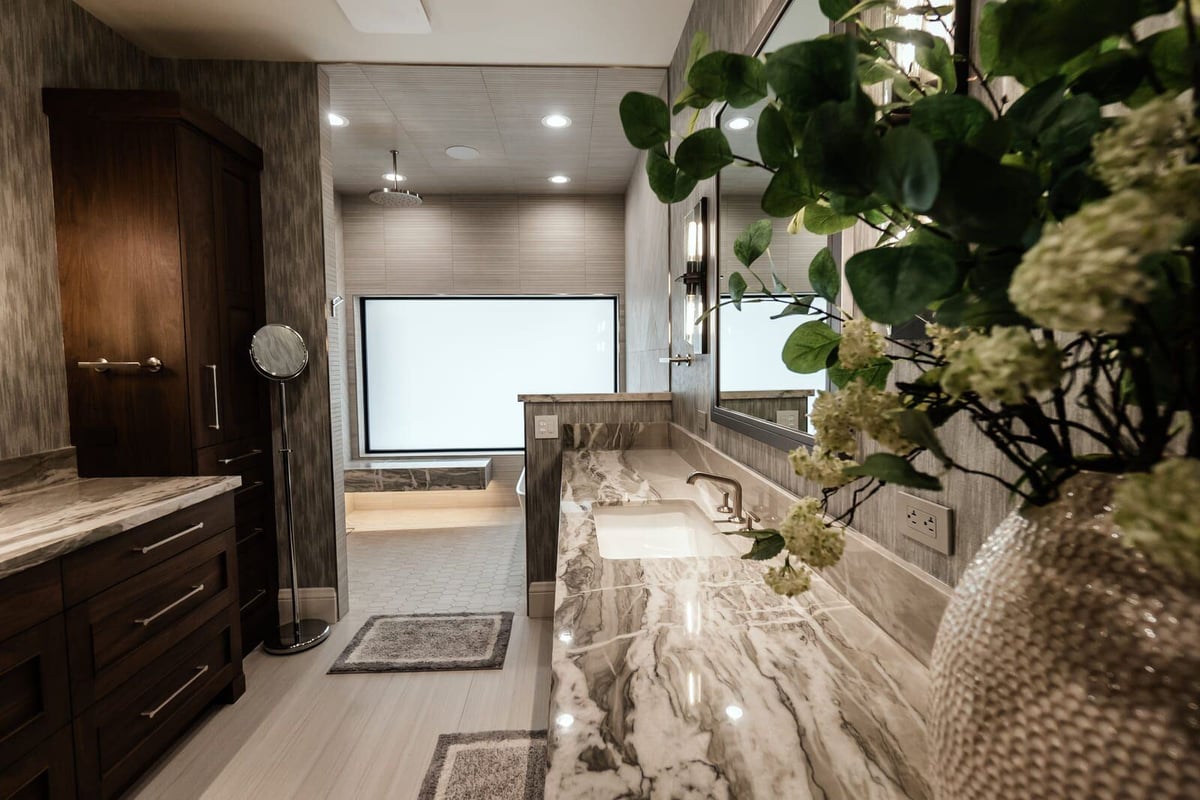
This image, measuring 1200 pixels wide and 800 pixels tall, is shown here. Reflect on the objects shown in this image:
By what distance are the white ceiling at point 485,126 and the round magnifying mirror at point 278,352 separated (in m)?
1.27

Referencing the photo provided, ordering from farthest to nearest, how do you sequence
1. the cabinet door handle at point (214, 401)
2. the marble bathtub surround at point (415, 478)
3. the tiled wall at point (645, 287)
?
the marble bathtub surround at point (415, 478)
the tiled wall at point (645, 287)
the cabinet door handle at point (214, 401)

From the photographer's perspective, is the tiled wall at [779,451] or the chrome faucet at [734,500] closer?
the tiled wall at [779,451]

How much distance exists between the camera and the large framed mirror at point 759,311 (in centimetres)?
124

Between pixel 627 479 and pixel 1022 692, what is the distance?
172 cm

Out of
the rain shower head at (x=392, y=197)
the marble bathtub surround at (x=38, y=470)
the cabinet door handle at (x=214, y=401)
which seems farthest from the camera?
the rain shower head at (x=392, y=197)

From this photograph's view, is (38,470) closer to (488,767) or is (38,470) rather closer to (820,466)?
(488,767)

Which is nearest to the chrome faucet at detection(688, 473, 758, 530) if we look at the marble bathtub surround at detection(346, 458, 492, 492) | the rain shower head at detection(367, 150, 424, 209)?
the rain shower head at detection(367, 150, 424, 209)

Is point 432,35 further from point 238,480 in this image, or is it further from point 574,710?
point 574,710

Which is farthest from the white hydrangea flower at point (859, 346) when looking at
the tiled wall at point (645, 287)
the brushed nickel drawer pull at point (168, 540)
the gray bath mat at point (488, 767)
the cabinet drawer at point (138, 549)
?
the tiled wall at point (645, 287)

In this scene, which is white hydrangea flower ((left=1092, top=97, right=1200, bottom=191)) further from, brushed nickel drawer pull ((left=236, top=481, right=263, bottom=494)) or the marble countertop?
brushed nickel drawer pull ((left=236, top=481, right=263, bottom=494))

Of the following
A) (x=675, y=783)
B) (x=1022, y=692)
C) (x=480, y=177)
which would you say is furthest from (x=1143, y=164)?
(x=480, y=177)

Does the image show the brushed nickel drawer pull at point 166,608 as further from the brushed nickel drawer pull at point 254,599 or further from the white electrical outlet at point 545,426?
the white electrical outlet at point 545,426

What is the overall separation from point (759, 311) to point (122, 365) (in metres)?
2.19

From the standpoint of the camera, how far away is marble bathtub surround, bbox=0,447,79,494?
183 cm
